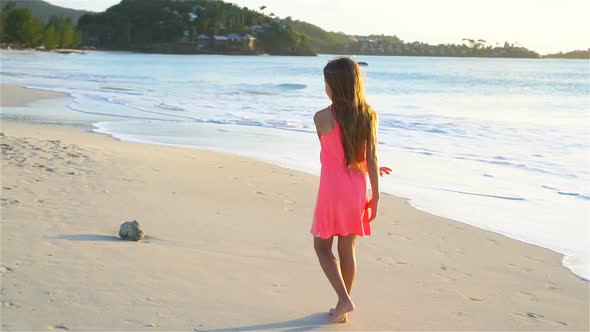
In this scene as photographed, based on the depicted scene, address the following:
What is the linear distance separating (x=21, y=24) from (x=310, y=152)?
4257 inches

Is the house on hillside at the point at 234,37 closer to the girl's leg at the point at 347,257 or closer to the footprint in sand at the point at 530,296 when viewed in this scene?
the footprint in sand at the point at 530,296

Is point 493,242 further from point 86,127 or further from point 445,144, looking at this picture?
point 86,127

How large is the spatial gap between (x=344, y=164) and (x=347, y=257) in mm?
→ 527

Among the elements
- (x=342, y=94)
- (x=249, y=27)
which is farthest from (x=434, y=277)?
(x=249, y=27)

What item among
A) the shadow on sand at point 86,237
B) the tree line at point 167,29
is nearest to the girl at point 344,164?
the shadow on sand at point 86,237

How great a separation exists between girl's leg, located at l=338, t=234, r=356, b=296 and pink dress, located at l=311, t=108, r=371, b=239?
0.29ft

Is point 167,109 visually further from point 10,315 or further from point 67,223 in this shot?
point 10,315

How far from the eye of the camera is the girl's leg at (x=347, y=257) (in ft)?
11.4

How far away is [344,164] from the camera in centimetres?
335

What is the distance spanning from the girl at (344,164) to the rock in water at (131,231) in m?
1.70

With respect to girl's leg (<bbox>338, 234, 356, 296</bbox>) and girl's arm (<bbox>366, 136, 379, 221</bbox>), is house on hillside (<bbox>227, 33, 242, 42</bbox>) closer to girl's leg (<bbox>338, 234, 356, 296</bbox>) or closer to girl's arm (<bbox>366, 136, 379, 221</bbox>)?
girl's leg (<bbox>338, 234, 356, 296</bbox>)

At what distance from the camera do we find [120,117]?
14758 mm

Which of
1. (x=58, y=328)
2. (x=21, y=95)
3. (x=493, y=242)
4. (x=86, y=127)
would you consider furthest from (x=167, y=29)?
(x=58, y=328)

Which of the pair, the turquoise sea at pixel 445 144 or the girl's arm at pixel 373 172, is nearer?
the girl's arm at pixel 373 172
